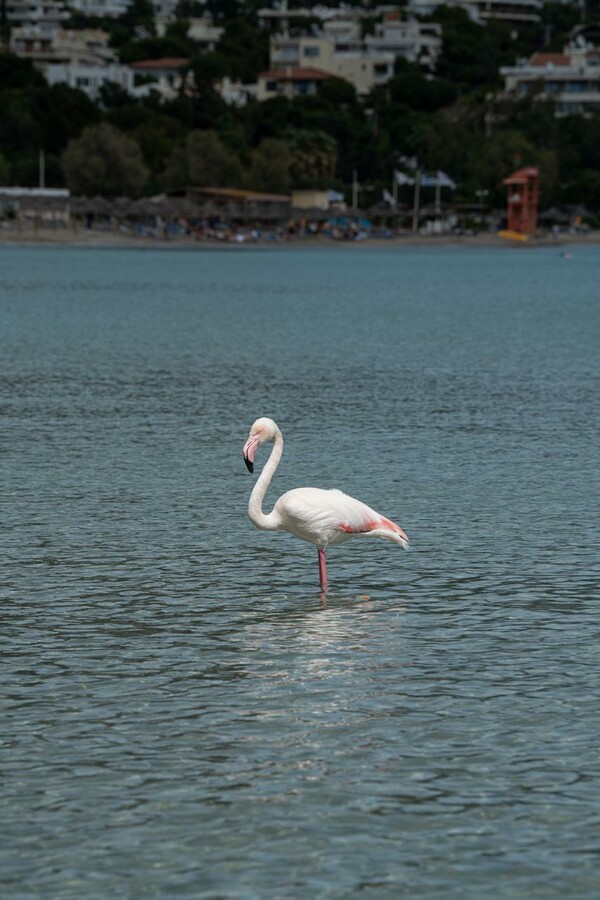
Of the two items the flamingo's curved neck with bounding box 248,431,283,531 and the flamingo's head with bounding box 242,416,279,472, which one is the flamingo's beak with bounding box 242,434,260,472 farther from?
the flamingo's curved neck with bounding box 248,431,283,531

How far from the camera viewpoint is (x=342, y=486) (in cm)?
2527

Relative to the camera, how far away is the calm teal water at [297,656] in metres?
11.0

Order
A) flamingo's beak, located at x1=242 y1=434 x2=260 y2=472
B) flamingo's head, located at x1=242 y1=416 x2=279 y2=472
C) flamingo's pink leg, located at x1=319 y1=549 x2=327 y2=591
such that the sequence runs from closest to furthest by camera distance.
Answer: flamingo's beak, located at x1=242 y1=434 x2=260 y2=472, flamingo's head, located at x1=242 y1=416 x2=279 y2=472, flamingo's pink leg, located at x1=319 y1=549 x2=327 y2=591

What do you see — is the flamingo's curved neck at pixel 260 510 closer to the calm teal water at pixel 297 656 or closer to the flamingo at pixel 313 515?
the flamingo at pixel 313 515

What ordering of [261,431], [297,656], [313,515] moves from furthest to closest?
[261,431], [313,515], [297,656]

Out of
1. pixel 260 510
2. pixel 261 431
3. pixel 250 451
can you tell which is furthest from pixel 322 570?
pixel 250 451

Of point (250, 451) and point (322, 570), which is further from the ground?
point (250, 451)

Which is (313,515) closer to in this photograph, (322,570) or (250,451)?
(250,451)

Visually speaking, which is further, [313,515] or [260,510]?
[313,515]

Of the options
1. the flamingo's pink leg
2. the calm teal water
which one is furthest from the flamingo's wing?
the calm teal water

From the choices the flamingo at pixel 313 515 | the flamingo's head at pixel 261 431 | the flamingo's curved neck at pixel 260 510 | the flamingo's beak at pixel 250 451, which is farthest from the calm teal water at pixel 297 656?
the flamingo's head at pixel 261 431

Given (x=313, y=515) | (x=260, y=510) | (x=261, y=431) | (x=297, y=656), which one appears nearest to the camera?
(x=297, y=656)

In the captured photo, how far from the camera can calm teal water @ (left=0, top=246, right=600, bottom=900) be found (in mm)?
11023

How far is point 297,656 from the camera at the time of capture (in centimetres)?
1559
